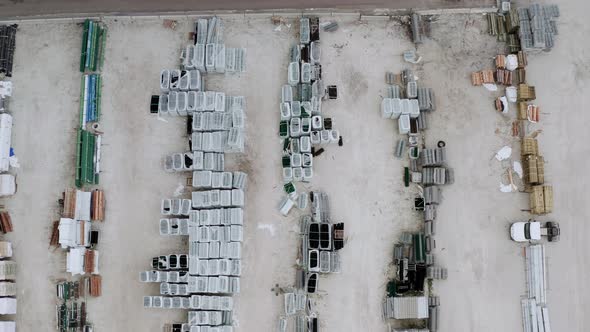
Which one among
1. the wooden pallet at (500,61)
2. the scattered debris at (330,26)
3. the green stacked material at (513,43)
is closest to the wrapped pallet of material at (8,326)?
the scattered debris at (330,26)

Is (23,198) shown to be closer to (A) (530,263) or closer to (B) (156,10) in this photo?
(B) (156,10)

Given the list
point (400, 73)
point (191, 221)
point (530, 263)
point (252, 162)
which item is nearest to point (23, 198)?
point (191, 221)

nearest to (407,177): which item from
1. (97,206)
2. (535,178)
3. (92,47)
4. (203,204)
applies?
(535,178)

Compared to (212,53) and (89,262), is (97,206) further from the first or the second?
(212,53)

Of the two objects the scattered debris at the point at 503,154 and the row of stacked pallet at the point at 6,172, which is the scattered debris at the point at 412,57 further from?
the row of stacked pallet at the point at 6,172

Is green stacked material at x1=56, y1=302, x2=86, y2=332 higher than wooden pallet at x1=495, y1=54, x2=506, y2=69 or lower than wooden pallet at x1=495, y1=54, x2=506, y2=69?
lower

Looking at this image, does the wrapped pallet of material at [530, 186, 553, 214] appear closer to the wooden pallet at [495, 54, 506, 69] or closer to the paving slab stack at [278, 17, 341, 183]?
the wooden pallet at [495, 54, 506, 69]

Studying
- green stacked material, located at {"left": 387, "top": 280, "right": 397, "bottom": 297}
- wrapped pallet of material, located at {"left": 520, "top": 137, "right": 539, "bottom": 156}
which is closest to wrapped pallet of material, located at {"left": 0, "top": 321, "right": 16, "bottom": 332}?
green stacked material, located at {"left": 387, "top": 280, "right": 397, "bottom": 297}
